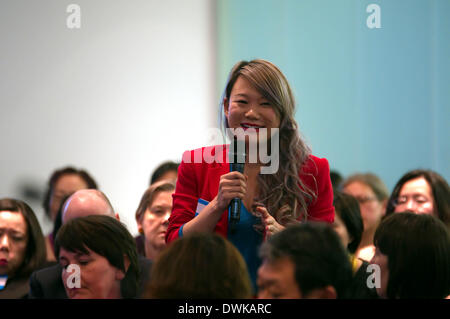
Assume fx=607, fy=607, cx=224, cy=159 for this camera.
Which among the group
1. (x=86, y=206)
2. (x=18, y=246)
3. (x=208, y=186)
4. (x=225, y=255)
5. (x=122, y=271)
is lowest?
(x=18, y=246)

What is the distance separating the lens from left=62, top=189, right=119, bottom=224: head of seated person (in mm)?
2822

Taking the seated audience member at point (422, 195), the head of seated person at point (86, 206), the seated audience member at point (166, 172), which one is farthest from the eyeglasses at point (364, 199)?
the head of seated person at point (86, 206)

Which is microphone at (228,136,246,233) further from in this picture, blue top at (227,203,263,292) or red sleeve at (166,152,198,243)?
red sleeve at (166,152,198,243)

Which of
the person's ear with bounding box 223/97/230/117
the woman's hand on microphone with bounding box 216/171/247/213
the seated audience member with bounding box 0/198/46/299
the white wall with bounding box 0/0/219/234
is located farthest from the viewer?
the white wall with bounding box 0/0/219/234

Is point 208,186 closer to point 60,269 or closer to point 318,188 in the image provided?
point 318,188

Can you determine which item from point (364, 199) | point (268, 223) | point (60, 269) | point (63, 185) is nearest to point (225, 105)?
Result: point (268, 223)

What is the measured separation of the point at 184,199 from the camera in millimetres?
1999

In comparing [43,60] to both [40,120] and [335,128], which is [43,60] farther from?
[335,128]

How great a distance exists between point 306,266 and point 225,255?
22 cm

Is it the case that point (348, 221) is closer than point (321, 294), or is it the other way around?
point (321, 294)

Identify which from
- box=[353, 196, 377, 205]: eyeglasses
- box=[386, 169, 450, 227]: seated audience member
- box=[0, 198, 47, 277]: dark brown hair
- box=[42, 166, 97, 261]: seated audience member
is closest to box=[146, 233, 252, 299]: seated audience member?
box=[0, 198, 47, 277]: dark brown hair

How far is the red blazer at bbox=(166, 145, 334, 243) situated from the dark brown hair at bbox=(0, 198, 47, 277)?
53.7 inches

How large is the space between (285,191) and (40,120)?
145 inches

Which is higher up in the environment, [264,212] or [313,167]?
[313,167]
